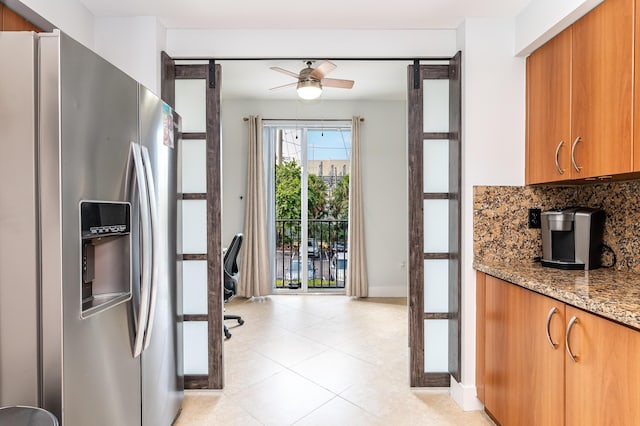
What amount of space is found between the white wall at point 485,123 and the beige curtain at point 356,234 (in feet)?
8.81

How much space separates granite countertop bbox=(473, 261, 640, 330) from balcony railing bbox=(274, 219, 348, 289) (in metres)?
3.22

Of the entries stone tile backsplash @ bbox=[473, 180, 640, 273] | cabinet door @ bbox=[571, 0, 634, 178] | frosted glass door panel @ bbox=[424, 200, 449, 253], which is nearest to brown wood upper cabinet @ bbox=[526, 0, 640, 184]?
cabinet door @ bbox=[571, 0, 634, 178]

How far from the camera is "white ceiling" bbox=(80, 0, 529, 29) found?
82.5 inches

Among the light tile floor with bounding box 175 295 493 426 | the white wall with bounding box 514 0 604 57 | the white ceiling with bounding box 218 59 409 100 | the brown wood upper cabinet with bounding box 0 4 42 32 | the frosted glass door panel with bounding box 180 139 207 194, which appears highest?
the white ceiling with bounding box 218 59 409 100

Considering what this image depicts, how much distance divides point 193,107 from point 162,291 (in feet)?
4.14

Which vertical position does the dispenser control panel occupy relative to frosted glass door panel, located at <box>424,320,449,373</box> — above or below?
above

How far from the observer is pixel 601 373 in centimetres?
127

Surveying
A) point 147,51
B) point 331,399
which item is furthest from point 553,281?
point 147,51

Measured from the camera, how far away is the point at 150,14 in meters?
2.22

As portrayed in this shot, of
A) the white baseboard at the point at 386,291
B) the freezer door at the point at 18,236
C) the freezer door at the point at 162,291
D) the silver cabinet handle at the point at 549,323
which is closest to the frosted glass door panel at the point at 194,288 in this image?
the freezer door at the point at 162,291

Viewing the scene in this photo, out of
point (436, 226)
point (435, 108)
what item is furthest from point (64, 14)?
point (436, 226)

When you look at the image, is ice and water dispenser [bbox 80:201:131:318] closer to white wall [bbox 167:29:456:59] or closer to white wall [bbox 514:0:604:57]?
white wall [bbox 167:29:456:59]

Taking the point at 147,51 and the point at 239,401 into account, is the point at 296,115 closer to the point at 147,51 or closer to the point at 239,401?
the point at 147,51

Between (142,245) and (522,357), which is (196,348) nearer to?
(142,245)
